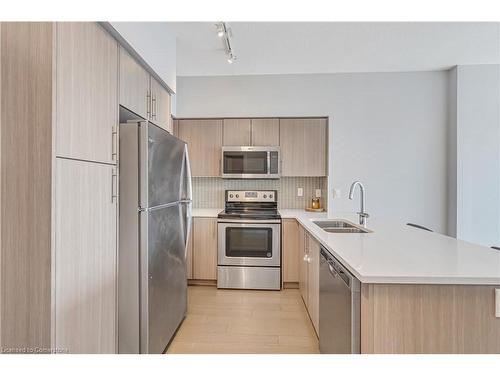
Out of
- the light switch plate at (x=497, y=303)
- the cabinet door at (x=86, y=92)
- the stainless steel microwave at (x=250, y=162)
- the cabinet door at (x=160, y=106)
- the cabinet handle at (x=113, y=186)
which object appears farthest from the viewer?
the stainless steel microwave at (x=250, y=162)

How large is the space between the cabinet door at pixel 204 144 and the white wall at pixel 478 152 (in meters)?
2.96

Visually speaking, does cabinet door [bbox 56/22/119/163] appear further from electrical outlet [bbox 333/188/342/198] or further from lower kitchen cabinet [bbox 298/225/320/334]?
electrical outlet [bbox 333/188/342/198]

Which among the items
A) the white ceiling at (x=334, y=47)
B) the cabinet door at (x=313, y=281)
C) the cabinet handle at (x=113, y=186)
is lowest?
the cabinet door at (x=313, y=281)

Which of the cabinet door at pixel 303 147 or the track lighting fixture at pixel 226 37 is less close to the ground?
the track lighting fixture at pixel 226 37

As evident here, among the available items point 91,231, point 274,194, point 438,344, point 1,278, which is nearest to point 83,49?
point 91,231

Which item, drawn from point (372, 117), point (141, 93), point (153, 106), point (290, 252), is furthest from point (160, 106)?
point (372, 117)

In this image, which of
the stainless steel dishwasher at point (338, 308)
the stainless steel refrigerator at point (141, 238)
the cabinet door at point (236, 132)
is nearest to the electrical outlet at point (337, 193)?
the cabinet door at point (236, 132)

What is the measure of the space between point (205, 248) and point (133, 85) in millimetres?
2048

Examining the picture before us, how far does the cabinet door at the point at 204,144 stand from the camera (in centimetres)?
358

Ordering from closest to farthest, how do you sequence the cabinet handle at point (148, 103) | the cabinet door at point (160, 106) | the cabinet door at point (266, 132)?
the cabinet handle at point (148, 103)
the cabinet door at point (160, 106)
the cabinet door at point (266, 132)

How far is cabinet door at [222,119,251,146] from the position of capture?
11.6 ft

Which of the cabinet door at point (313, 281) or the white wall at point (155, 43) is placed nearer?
the white wall at point (155, 43)

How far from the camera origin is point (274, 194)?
3682mm

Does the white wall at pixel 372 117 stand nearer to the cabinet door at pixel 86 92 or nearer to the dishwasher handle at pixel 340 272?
the dishwasher handle at pixel 340 272
